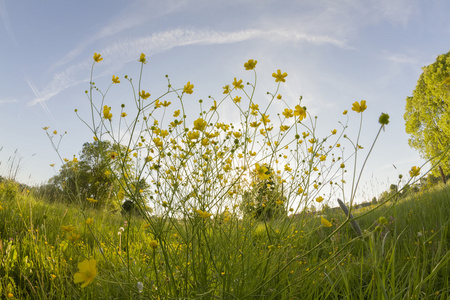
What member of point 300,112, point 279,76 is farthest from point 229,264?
point 279,76

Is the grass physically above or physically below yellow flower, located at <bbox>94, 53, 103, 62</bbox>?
below

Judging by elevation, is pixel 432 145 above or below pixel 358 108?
above

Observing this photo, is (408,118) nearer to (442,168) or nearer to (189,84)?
(442,168)

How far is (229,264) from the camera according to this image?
1650mm

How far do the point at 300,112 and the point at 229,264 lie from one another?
43.9 inches

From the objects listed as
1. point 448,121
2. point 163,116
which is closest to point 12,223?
point 163,116

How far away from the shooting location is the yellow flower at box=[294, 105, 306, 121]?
1.93 metres

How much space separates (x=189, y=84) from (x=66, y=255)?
6.09ft

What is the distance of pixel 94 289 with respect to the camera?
1917 millimetres

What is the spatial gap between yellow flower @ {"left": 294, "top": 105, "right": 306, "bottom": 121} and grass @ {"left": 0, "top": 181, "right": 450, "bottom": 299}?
2.51 feet

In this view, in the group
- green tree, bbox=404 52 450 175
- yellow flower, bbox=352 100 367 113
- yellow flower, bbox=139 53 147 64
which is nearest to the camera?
yellow flower, bbox=352 100 367 113

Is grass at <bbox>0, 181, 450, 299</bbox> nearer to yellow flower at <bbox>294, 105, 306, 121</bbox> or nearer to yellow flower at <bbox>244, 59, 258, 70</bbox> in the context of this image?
yellow flower at <bbox>294, 105, 306, 121</bbox>

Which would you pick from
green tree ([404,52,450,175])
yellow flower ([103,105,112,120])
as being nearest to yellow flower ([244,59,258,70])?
yellow flower ([103,105,112,120])

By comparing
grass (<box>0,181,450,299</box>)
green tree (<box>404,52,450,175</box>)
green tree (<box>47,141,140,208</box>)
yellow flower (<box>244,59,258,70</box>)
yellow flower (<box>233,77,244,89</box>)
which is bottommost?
grass (<box>0,181,450,299</box>)
